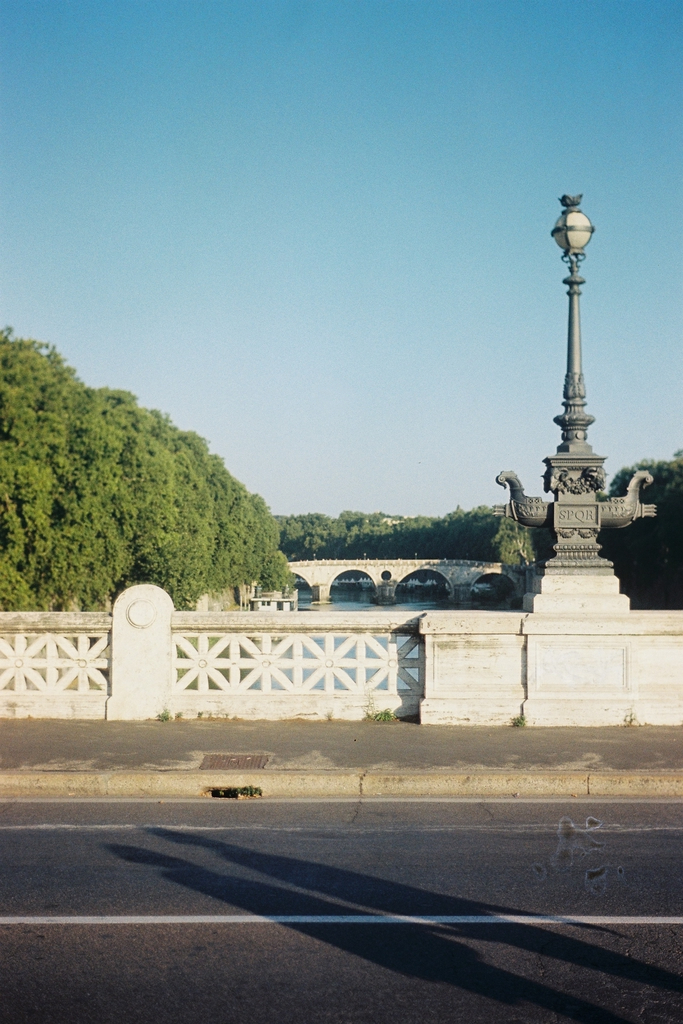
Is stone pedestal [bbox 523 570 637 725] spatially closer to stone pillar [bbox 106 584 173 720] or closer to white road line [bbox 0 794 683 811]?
white road line [bbox 0 794 683 811]

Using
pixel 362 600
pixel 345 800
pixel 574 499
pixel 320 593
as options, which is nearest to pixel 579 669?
pixel 574 499

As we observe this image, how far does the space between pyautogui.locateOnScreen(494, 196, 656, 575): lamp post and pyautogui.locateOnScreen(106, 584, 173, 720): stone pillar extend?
3696 mm

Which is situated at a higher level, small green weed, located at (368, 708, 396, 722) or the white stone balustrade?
the white stone balustrade

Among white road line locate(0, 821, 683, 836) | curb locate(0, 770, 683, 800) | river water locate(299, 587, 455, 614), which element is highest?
river water locate(299, 587, 455, 614)

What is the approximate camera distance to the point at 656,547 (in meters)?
60.5

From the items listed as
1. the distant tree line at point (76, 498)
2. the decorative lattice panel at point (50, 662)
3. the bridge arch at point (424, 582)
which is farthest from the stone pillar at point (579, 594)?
the bridge arch at point (424, 582)

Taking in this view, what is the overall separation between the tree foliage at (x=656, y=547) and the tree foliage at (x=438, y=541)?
170ft

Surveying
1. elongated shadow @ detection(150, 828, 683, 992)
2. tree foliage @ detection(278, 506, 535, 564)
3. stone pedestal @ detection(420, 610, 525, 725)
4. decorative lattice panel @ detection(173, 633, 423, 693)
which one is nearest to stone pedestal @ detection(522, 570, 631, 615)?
stone pedestal @ detection(420, 610, 525, 725)

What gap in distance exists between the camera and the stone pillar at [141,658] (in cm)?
1024

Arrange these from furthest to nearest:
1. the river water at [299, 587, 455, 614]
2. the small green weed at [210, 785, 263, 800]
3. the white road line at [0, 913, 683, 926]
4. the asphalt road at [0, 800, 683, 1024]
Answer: the river water at [299, 587, 455, 614]
the small green weed at [210, 785, 263, 800]
the white road line at [0, 913, 683, 926]
the asphalt road at [0, 800, 683, 1024]

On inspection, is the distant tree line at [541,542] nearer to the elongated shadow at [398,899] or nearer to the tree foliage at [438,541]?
the tree foliage at [438,541]

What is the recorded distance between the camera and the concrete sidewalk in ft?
26.7

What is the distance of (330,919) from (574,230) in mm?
7579

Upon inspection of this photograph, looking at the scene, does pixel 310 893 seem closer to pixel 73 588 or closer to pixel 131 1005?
pixel 131 1005
